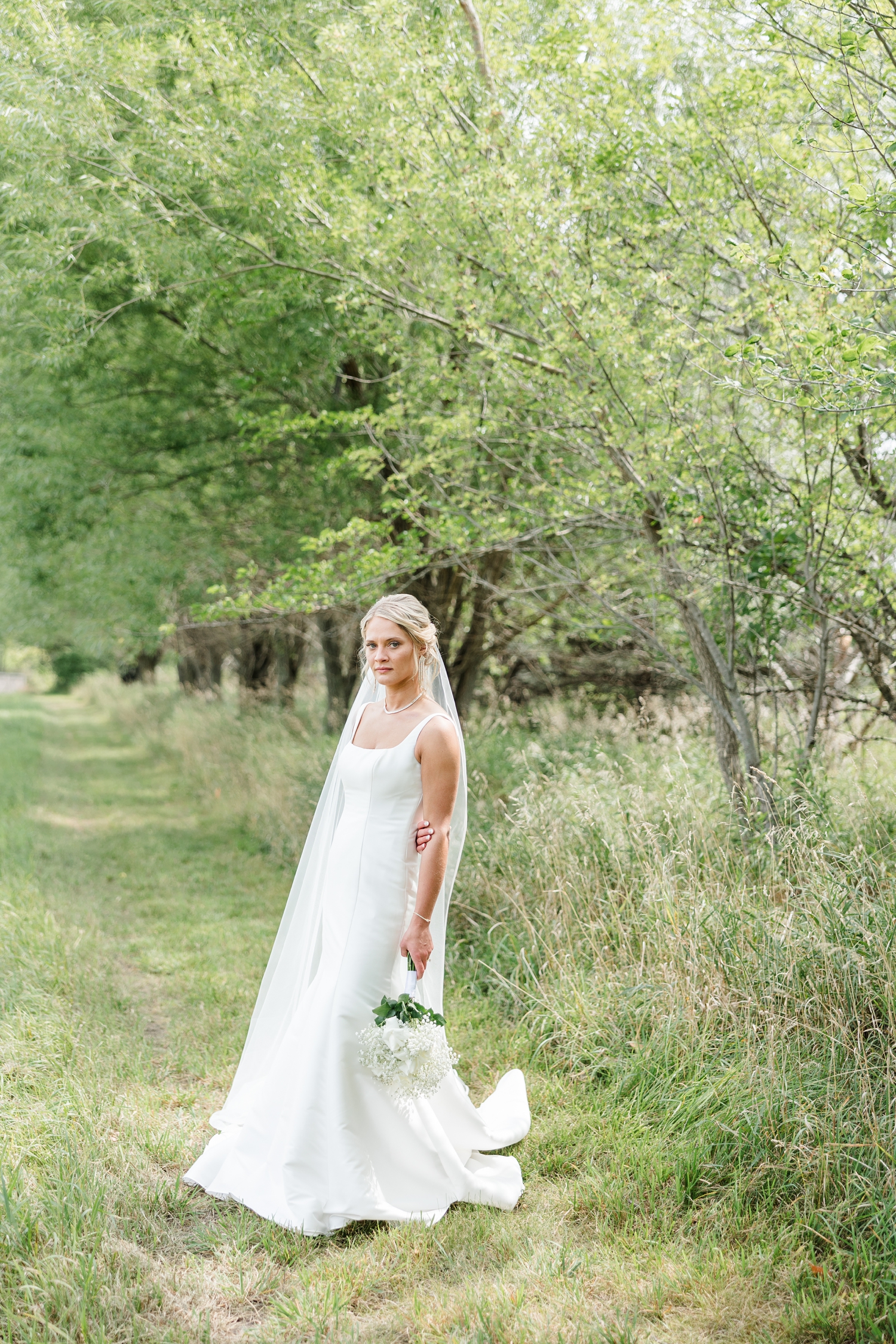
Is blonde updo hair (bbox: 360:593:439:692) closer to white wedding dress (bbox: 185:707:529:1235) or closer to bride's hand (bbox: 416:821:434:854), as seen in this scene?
white wedding dress (bbox: 185:707:529:1235)

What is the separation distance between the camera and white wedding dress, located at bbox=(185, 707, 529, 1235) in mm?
3602

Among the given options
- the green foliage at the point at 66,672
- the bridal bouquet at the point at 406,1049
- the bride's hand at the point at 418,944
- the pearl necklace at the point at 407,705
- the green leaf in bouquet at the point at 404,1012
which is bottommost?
the green foliage at the point at 66,672

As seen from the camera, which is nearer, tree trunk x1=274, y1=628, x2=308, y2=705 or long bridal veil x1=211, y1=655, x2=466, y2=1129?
long bridal veil x1=211, y1=655, x2=466, y2=1129

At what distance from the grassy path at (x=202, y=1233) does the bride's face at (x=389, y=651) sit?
2.03 meters

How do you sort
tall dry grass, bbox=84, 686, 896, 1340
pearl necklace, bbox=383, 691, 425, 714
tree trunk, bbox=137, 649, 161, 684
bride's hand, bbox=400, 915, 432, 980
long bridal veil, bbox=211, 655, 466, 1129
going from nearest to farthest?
tall dry grass, bbox=84, 686, 896, 1340 < bride's hand, bbox=400, 915, 432, 980 < pearl necklace, bbox=383, 691, 425, 714 < long bridal veil, bbox=211, 655, 466, 1129 < tree trunk, bbox=137, 649, 161, 684

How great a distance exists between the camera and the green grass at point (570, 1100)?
120 inches

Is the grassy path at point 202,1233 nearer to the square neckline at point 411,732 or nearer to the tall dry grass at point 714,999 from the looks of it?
the tall dry grass at point 714,999

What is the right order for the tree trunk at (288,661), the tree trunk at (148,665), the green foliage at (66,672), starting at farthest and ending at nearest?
the green foliage at (66,672) < the tree trunk at (148,665) < the tree trunk at (288,661)

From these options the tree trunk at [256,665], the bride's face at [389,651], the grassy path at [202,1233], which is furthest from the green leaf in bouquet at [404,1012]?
the tree trunk at [256,665]

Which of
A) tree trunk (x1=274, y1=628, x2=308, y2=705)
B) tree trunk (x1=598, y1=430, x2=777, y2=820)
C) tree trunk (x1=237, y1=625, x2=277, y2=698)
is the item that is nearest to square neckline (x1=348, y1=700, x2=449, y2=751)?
tree trunk (x1=598, y1=430, x2=777, y2=820)

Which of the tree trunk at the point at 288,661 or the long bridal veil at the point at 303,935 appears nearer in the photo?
the long bridal veil at the point at 303,935

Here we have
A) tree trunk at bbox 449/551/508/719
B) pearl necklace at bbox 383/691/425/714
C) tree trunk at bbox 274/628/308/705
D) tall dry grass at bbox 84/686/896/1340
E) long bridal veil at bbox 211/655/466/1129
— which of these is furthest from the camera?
tree trunk at bbox 274/628/308/705

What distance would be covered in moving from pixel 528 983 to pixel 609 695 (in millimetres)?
7366

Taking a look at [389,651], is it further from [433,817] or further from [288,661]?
[288,661]
